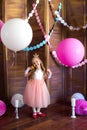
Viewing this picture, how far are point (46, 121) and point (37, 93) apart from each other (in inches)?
17.2

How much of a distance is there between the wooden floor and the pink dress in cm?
22

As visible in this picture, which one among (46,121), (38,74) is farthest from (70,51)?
(46,121)

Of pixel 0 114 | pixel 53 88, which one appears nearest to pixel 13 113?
pixel 0 114

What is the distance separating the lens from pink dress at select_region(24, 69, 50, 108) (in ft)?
11.7

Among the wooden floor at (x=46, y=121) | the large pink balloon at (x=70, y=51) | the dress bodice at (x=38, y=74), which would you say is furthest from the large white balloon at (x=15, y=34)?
the wooden floor at (x=46, y=121)

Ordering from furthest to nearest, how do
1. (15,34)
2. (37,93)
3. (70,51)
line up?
1. (37,93)
2. (70,51)
3. (15,34)

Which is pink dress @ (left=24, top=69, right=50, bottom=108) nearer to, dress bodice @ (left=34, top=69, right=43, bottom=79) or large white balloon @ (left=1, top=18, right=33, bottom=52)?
dress bodice @ (left=34, top=69, right=43, bottom=79)

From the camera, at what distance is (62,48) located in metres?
3.38

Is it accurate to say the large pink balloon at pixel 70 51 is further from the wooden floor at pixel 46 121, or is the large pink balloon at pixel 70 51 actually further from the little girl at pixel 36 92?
the wooden floor at pixel 46 121

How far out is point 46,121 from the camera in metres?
3.39

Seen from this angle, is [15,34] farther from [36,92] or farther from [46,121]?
[46,121]

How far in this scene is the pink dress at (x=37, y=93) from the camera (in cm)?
358

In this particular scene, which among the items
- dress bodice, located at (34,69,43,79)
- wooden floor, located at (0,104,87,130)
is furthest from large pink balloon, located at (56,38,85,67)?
wooden floor, located at (0,104,87,130)

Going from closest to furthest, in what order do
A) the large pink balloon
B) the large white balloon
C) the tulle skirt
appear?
the large white balloon → the large pink balloon → the tulle skirt
